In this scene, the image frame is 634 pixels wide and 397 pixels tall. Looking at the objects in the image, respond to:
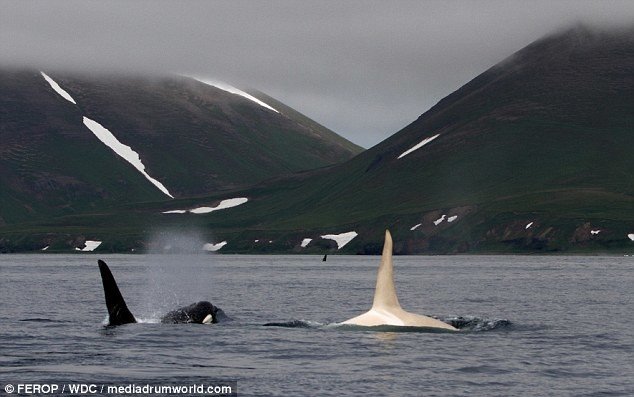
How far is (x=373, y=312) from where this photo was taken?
4081 centimetres

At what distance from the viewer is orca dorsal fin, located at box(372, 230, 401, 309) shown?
37.0 meters

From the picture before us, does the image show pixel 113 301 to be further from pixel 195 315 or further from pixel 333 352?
pixel 333 352

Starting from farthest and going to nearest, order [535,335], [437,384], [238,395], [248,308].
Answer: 1. [248,308]
2. [535,335]
3. [437,384]
4. [238,395]

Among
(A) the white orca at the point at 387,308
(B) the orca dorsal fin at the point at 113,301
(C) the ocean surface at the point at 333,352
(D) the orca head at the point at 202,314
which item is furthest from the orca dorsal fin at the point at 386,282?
(D) the orca head at the point at 202,314

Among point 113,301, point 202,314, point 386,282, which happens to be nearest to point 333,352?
point 386,282

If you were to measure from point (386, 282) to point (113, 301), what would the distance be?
43.1 feet

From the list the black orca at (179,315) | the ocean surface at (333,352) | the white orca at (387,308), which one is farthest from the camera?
the black orca at (179,315)

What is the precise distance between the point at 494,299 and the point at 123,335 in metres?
34.2

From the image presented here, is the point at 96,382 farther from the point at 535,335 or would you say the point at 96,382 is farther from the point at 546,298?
the point at 546,298

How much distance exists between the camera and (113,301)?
150ft

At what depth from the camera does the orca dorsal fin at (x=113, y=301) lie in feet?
142

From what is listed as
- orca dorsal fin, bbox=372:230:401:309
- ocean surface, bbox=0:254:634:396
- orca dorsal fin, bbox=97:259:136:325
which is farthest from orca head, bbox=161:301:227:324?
orca dorsal fin, bbox=372:230:401:309

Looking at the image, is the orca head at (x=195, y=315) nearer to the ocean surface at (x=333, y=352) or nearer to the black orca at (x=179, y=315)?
the black orca at (x=179, y=315)

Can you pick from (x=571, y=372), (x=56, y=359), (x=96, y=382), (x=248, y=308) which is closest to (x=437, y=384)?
(x=571, y=372)
